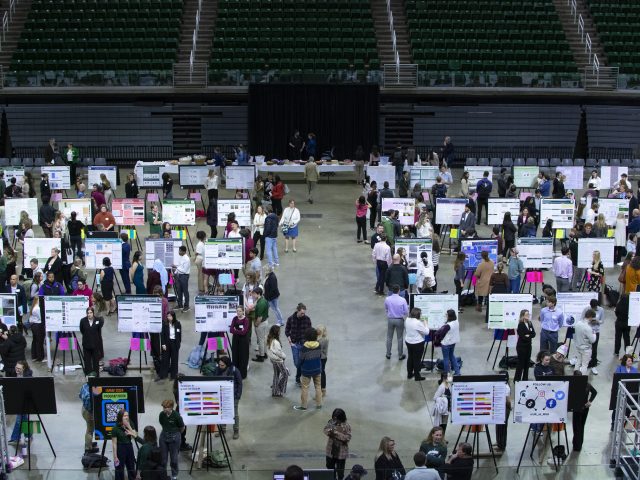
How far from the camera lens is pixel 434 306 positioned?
20.9 metres

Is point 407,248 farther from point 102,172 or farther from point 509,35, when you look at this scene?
point 509,35

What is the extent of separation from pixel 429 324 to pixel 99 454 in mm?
7041

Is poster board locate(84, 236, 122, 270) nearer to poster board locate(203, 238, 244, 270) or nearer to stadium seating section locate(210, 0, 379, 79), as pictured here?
poster board locate(203, 238, 244, 270)

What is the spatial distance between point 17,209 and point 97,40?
1482cm

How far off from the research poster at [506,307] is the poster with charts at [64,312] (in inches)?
320

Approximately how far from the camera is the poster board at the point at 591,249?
24.7 meters

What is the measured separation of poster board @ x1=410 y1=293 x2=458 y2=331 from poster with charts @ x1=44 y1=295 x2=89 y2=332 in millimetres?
6673

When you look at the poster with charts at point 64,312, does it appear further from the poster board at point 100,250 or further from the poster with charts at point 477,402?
the poster with charts at point 477,402

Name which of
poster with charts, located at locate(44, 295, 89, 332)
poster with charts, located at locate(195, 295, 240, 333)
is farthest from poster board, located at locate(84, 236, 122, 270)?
poster with charts, located at locate(195, 295, 240, 333)

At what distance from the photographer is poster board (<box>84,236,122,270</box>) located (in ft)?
79.3

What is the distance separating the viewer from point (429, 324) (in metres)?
20.9

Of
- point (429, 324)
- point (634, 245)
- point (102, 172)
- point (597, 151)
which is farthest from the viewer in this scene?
point (597, 151)

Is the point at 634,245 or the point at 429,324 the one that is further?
the point at 634,245

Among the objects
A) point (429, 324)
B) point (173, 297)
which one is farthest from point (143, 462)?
point (173, 297)
